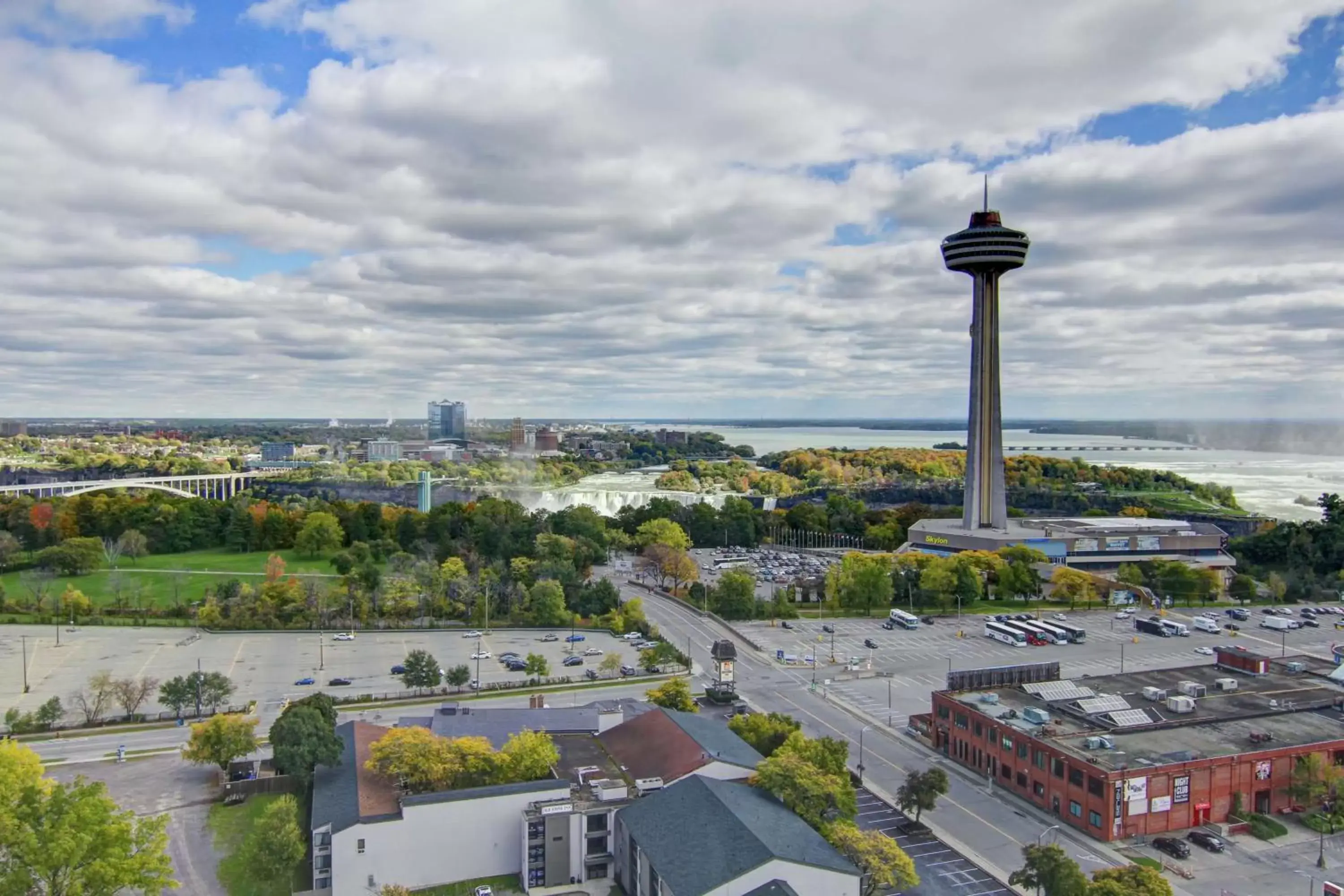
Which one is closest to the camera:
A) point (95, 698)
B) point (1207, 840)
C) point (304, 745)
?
point (304, 745)

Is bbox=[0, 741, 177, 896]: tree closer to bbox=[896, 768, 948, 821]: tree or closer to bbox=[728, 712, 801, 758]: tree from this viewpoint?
bbox=[728, 712, 801, 758]: tree

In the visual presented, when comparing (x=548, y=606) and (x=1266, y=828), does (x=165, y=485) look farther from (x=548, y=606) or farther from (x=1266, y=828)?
(x=1266, y=828)

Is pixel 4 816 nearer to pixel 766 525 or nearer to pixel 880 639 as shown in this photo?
pixel 880 639

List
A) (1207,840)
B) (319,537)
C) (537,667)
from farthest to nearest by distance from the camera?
(319,537), (537,667), (1207,840)

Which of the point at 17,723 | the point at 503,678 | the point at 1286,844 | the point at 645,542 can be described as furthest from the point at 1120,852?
the point at 645,542

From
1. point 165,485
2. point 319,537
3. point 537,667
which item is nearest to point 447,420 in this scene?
point 165,485
